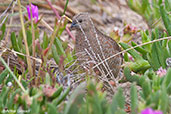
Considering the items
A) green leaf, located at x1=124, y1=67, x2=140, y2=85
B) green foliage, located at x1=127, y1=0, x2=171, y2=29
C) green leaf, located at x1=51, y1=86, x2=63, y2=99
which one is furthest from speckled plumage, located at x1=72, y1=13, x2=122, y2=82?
green foliage, located at x1=127, y1=0, x2=171, y2=29

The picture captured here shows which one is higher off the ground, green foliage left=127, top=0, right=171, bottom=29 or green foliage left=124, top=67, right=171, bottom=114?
green foliage left=127, top=0, right=171, bottom=29

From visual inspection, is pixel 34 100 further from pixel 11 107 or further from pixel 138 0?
pixel 138 0

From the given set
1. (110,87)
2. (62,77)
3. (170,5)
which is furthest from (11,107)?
(170,5)

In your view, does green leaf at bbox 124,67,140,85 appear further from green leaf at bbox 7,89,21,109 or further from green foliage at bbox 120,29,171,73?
green leaf at bbox 7,89,21,109

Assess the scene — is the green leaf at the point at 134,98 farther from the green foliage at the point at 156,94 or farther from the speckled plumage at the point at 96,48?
the speckled plumage at the point at 96,48

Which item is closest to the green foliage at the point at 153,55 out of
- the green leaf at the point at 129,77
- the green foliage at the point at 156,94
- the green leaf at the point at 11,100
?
the green leaf at the point at 129,77

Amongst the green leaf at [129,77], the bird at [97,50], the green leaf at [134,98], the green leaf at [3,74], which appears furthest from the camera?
the bird at [97,50]

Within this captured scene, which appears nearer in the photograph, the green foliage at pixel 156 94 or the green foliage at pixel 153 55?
the green foliage at pixel 156 94

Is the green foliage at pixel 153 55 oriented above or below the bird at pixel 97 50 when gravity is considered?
below

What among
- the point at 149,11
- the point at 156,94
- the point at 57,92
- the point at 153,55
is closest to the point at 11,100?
the point at 57,92

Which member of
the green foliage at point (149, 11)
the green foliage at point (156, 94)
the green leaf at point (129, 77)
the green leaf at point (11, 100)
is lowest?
the green foliage at point (156, 94)
